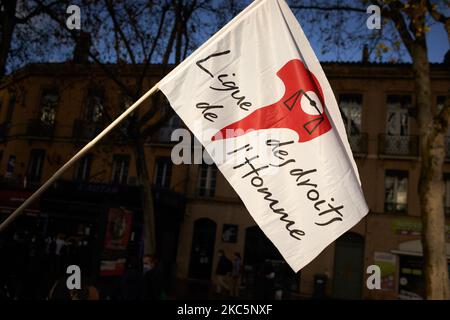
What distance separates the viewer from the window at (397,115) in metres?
22.4

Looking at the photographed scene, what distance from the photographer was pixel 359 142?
2253 centimetres

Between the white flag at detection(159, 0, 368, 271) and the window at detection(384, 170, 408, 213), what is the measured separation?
1985 cm

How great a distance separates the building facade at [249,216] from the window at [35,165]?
0.12 meters

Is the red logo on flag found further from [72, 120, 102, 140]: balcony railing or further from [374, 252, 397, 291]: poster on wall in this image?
[72, 120, 102, 140]: balcony railing

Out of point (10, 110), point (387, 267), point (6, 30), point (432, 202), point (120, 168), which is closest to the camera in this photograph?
point (432, 202)

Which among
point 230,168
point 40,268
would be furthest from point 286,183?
point 40,268

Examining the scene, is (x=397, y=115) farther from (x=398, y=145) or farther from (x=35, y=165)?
(x=35, y=165)

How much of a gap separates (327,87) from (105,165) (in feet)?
76.2

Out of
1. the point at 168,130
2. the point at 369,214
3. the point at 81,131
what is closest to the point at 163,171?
the point at 168,130

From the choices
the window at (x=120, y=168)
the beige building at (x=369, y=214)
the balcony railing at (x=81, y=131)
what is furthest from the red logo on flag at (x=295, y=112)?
the balcony railing at (x=81, y=131)

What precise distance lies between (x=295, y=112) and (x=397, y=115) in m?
21.0

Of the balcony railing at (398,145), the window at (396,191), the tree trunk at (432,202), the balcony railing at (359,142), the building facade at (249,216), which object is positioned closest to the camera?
Result: the tree trunk at (432,202)

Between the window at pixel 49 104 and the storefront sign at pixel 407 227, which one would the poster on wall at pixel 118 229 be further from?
the window at pixel 49 104

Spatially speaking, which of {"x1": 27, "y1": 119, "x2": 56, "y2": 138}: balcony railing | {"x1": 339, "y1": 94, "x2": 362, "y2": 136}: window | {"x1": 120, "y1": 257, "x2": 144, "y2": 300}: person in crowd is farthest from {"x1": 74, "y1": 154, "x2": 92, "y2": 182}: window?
{"x1": 120, "y1": 257, "x2": 144, "y2": 300}: person in crowd
